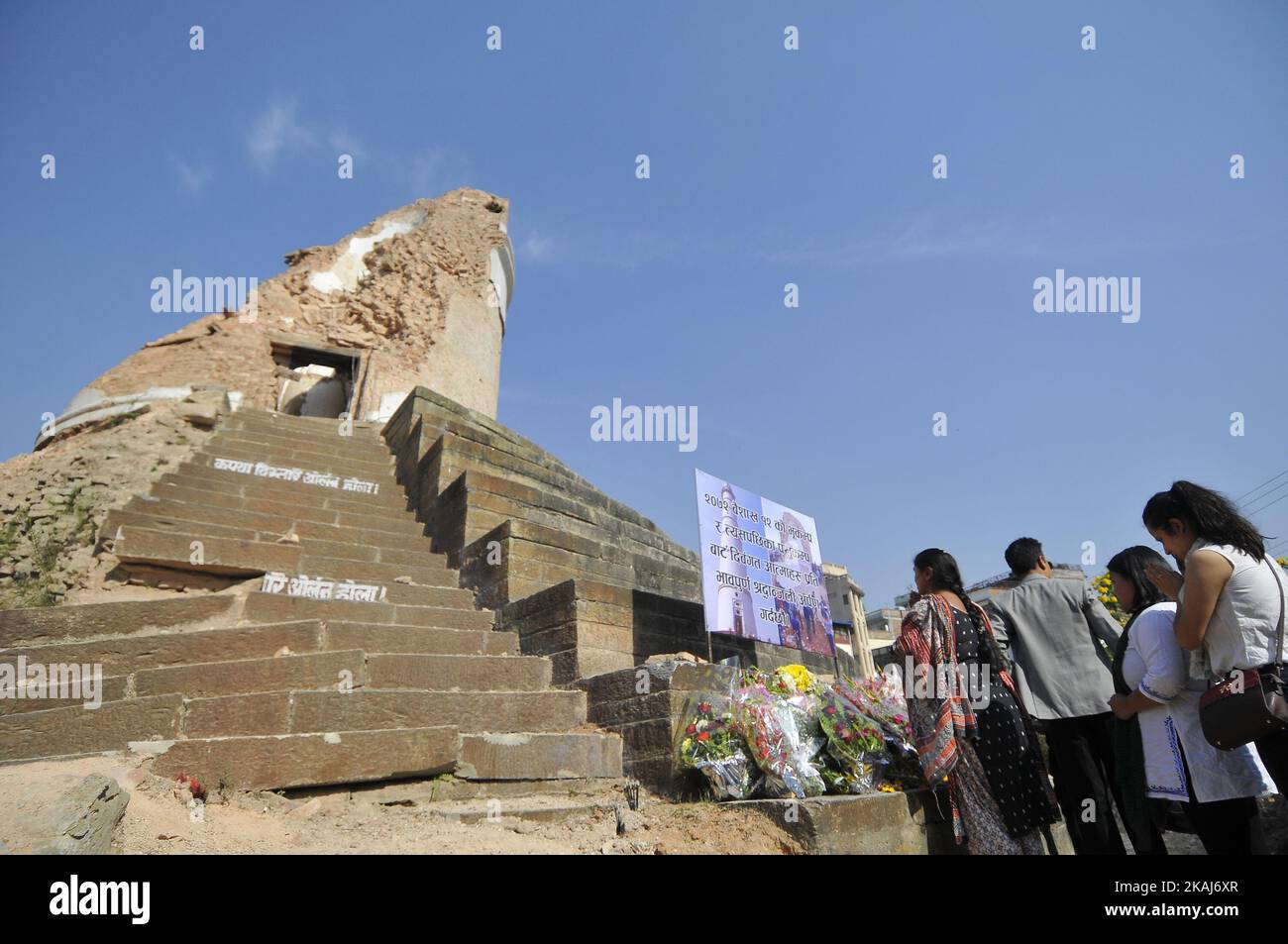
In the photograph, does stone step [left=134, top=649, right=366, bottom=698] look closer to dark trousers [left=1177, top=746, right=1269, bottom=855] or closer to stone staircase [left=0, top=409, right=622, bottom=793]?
stone staircase [left=0, top=409, right=622, bottom=793]

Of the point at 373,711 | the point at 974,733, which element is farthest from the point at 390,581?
the point at 974,733

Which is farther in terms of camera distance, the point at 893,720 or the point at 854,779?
the point at 893,720

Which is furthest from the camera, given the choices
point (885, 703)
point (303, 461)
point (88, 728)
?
point (303, 461)

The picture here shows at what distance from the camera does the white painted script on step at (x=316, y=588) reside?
614cm

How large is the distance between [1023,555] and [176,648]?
213 inches

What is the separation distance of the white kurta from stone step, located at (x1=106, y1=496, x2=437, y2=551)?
5.90 meters

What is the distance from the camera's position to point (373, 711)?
4.07 meters

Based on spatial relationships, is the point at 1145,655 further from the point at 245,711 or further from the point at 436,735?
the point at 245,711

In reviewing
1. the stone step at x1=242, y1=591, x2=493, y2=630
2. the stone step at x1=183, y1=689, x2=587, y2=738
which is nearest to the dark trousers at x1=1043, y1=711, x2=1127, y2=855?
the stone step at x1=183, y1=689, x2=587, y2=738

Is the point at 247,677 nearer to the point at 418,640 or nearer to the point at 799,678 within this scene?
the point at 418,640

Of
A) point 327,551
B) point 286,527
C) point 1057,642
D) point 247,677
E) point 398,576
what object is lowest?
point 247,677

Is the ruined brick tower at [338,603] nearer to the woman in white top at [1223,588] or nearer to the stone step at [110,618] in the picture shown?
the stone step at [110,618]
